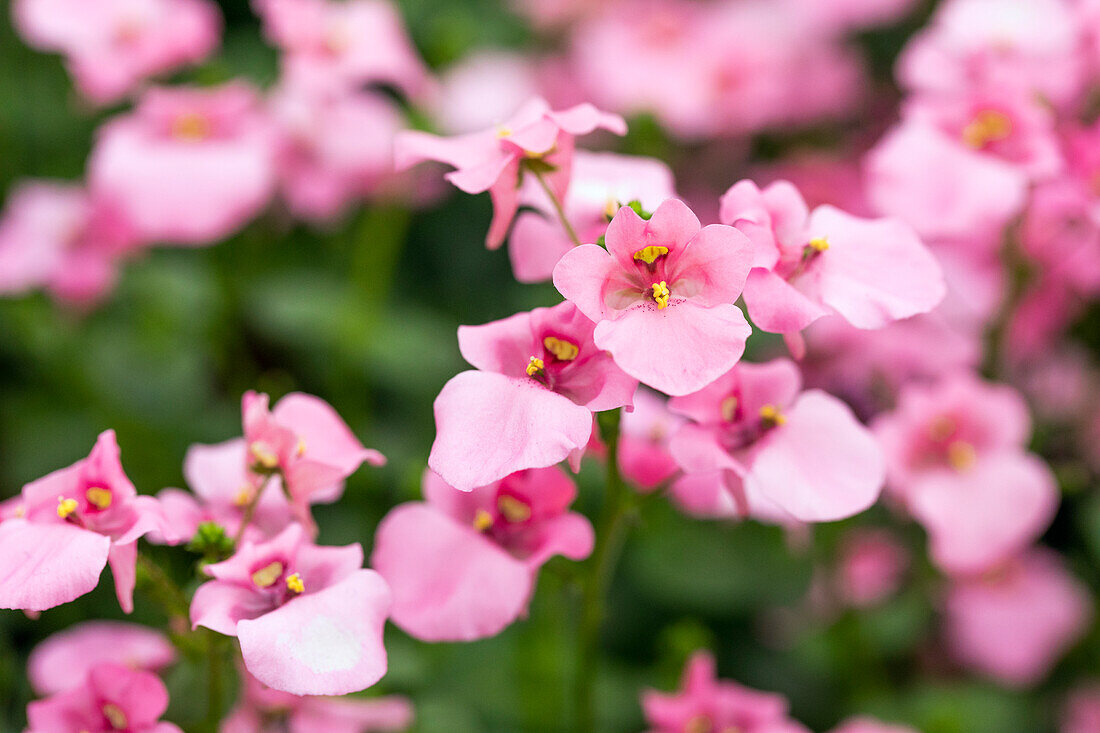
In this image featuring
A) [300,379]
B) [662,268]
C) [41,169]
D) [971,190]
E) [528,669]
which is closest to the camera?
[662,268]

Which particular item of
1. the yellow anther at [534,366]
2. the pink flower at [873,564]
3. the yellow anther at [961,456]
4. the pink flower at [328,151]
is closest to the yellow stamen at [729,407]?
the yellow anther at [534,366]

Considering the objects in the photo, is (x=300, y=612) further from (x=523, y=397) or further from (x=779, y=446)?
(x=779, y=446)

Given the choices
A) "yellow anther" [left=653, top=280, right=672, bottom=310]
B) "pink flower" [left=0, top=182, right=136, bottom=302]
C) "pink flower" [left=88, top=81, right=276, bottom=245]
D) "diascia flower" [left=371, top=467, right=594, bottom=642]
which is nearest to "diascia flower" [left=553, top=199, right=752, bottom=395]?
"yellow anther" [left=653, top=280, right=672, bottom=310]

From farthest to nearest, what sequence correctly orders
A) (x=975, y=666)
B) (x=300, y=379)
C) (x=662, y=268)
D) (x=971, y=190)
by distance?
(x=300, y=379) < (x=975, y=666) < (x=971, y=190) < (x=662, y=268)

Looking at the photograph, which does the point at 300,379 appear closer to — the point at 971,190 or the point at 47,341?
the point at 47,341

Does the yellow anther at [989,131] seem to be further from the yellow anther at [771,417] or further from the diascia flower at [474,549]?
the diascia flower at [474,549]

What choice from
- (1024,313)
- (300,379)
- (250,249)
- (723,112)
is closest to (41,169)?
(250,249)

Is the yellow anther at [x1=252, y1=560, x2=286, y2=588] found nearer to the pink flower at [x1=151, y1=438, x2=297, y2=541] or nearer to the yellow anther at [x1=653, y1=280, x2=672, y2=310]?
the pink flower at [x1=151, y1=438, x2=297, y2=541]
